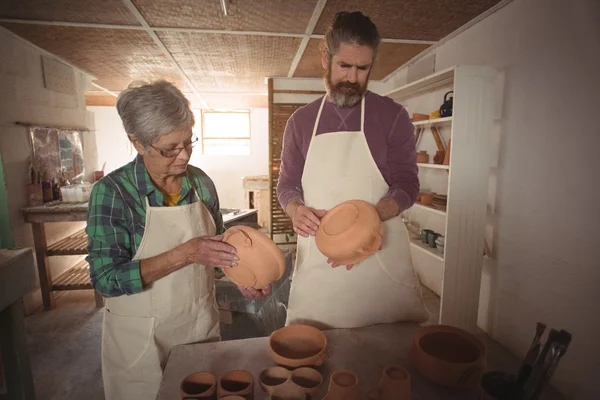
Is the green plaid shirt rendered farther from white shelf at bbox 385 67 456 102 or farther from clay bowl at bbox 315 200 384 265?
white shelf at bbox 385 67 456 102

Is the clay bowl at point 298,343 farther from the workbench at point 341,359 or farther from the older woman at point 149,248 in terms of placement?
the older woman at point 149,248

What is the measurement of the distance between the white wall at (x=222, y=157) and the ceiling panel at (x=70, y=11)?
4.56 m

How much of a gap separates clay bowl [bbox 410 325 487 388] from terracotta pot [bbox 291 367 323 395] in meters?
0.29

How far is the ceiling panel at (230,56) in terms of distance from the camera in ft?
9.75

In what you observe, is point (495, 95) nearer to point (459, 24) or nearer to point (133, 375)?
point (459, 24)

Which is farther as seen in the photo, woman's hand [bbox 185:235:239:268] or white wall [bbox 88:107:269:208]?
white wall [bbox 88:107:269:208]

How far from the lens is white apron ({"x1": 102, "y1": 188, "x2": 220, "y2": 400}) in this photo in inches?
47.8

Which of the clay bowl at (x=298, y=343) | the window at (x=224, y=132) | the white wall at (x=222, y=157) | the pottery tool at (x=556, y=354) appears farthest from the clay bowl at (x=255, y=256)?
the window at (x=224, y=132)

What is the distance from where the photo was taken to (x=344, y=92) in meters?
1.45

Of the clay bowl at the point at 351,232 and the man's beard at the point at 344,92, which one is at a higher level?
the man's beard at the point at 344,92

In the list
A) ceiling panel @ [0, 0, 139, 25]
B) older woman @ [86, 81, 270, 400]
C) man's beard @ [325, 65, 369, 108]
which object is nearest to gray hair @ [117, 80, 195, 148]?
older woman @ [86, 81, 270, 400]

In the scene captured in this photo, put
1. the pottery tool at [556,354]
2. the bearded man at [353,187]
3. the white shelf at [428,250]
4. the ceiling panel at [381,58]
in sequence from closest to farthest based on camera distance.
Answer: the pottery tool at [556,354], the bearded man at [353,187], the white shelf at [428,250], the ceiling panel at [381,58]

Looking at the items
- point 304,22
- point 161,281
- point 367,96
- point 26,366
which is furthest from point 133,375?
point 304,22

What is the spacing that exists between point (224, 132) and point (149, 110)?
20.7 feet
